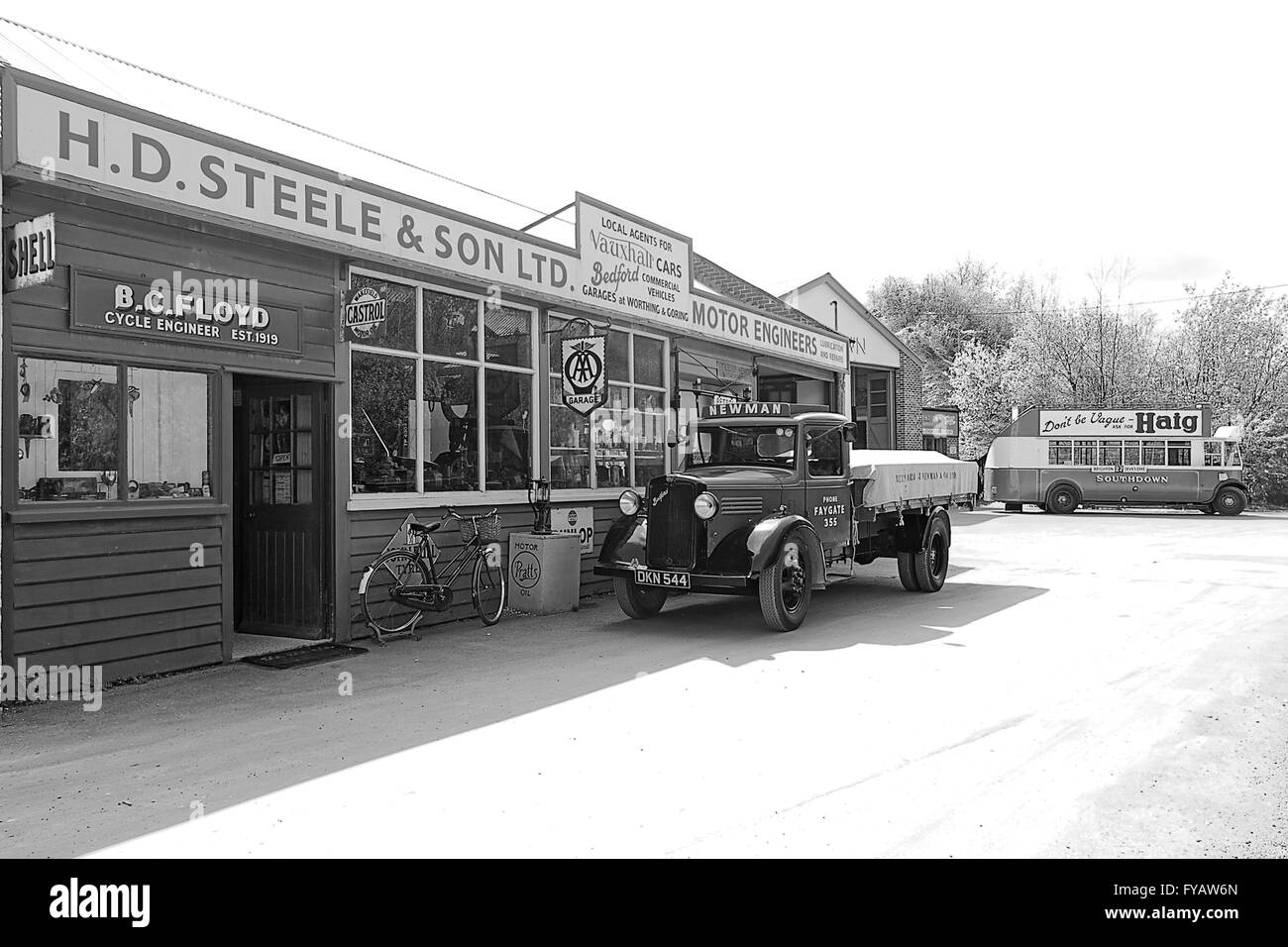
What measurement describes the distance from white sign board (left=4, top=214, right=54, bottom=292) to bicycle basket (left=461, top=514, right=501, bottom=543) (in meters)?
4.76

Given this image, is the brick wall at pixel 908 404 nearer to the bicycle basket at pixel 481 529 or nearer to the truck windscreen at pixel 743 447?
the truck windscreen at pixel 743 447

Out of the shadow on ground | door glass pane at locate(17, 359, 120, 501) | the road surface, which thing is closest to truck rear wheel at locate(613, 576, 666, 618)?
the shadow on ground

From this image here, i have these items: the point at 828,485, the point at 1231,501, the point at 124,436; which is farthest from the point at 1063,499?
the point at 124,436

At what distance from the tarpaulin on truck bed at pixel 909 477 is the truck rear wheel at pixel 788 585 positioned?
5.89 ft

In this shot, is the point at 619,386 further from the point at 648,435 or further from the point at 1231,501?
the point at 1231,501

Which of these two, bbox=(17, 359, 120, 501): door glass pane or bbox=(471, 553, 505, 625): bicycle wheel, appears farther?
bbox=(471, 553, 505, 625): bicycle wheel

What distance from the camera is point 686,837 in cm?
396

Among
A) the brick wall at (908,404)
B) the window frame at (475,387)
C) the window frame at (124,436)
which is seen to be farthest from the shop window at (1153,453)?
the window frame at (124,436)

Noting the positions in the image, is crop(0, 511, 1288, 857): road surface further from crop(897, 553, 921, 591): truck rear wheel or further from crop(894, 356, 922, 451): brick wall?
crop(894, 356, 922, 451): brick wall

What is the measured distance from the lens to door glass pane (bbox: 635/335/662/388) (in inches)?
534

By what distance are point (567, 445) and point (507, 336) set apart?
1714 mm

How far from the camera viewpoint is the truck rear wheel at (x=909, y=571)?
39.4 ft

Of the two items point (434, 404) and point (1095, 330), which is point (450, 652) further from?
point (1095, 330)

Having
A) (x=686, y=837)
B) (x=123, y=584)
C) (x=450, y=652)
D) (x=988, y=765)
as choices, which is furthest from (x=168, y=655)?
(x=988, y=765)
